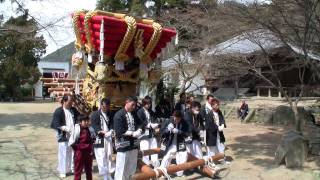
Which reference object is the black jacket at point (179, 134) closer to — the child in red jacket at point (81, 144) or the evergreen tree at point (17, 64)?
the child in red jacket at point (81, 144)

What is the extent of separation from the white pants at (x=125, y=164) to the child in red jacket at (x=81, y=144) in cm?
55

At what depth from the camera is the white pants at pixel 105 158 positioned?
7.39 meters

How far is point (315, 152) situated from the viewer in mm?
9969

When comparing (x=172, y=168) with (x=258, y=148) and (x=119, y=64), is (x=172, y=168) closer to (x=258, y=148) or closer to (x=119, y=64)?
(x=119, y=64)

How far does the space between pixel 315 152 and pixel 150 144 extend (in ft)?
12.8

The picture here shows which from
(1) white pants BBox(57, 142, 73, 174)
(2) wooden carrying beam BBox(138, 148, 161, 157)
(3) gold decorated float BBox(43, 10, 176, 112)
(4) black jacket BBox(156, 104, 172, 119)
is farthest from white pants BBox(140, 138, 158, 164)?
(1) white pants BBox(57, 142, 73, 174)

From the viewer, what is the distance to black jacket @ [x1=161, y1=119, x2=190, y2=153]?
8.12m

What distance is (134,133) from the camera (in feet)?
22.2

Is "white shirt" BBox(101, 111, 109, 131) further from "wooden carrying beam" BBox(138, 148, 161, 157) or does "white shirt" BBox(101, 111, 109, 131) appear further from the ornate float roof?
the ornate float roof

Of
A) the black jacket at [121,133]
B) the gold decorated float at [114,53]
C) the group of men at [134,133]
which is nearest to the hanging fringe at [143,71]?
the gold decorated float at [114,53]

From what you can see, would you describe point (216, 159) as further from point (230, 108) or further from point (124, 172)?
point (230, 108)

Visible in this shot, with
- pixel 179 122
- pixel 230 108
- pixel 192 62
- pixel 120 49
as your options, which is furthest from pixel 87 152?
pixel 230 108

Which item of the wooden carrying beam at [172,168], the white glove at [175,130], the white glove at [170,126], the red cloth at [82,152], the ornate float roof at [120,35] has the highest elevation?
the ornate float roof at [120,35]

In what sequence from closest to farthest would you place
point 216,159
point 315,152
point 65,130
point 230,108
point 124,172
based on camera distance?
point 124,172, point 65,130, point 216,159, point 315,152, point 230,108
